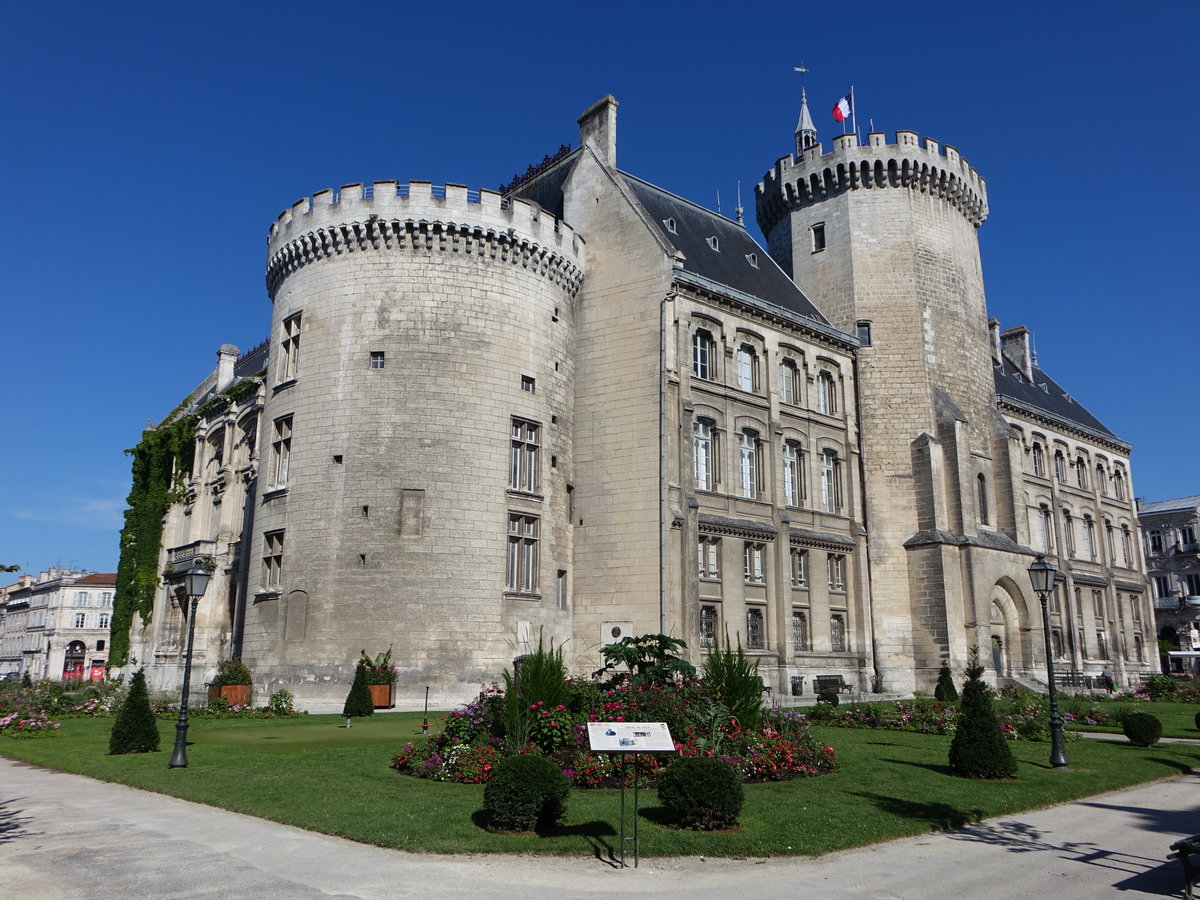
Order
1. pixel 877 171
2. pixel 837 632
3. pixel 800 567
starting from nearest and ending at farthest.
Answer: pixel 800 567
pixel 837 632
pixel 877 171

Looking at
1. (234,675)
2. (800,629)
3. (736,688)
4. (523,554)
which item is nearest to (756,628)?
(800,629)

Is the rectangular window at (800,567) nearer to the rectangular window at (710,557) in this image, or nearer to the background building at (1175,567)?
the rectangular window at (710,557)

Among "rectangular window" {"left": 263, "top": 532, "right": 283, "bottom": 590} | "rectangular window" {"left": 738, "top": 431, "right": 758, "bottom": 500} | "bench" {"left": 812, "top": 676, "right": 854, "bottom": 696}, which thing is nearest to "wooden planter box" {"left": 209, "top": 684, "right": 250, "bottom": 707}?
"rectangular window" {"left": 263, "top": 532, "right": 283, "bottom": 590}

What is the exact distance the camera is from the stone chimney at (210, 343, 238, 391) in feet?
152

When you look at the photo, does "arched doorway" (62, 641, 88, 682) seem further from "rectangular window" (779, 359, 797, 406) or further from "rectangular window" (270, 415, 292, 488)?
"rectangular window" (779, 359, 797, 406)

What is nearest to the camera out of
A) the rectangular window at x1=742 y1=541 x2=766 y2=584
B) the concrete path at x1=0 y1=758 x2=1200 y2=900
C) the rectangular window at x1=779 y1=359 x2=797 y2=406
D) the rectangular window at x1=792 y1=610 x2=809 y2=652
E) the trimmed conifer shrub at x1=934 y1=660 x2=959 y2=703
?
the concrete path at x1=0 y1=758 x2=1200 y2=900

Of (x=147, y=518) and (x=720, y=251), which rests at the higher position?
(x=720, y=251)

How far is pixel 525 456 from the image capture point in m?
30.7

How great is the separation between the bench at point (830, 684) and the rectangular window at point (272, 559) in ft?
62.1

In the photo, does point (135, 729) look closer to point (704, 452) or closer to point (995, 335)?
point (704, 452)

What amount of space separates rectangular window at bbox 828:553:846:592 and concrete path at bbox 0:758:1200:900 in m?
24.0

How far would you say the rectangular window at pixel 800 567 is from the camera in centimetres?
3439

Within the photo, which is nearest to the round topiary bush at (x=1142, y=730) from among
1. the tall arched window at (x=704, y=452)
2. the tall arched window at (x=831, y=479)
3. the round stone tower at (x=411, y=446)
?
the tall arched window at (x=704, y=452)

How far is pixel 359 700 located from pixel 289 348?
13419mm
